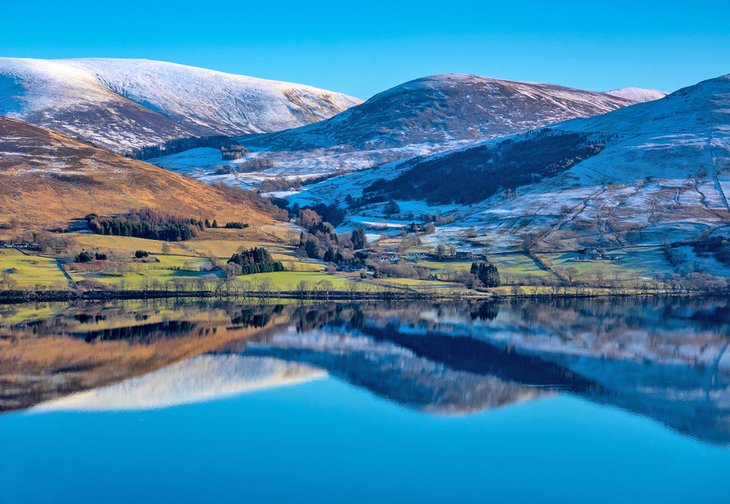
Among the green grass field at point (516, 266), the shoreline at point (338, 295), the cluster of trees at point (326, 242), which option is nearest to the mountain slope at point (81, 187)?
the cluster of trees at point (326, 242)

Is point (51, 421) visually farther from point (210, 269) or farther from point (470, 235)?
point (470, 235)

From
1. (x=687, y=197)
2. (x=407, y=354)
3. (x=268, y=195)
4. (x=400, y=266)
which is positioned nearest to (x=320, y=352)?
(x=407, y=354)

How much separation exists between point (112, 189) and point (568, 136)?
88314 millimetres

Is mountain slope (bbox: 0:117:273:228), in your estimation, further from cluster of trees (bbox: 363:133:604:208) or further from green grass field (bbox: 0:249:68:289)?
cluster of trees (bbox: 363:133:604:208)

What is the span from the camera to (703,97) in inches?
6471

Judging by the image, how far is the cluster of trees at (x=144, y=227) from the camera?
95750 mm

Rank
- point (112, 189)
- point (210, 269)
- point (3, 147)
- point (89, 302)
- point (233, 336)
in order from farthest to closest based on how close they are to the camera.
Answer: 1. point (3, 147)
2. point (112, 189)
3. point (210, 269)
4. point (89, 302)
5. point (233, 336)

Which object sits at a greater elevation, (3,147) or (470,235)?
(3,147)

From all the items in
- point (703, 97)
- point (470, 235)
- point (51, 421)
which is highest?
point (703, 97)

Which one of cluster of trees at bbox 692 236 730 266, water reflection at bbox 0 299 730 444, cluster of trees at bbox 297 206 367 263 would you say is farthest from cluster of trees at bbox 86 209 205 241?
cluster of trees at bbox 692 236 730 266

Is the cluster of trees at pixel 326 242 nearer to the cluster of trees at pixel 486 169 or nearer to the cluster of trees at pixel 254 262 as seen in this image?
the cluster of trees at pixel 254 262

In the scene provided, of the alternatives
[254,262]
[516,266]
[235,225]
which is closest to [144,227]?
[235,225]

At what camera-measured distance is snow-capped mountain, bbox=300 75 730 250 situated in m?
107

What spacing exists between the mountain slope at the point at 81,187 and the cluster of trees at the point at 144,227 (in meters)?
5.51
